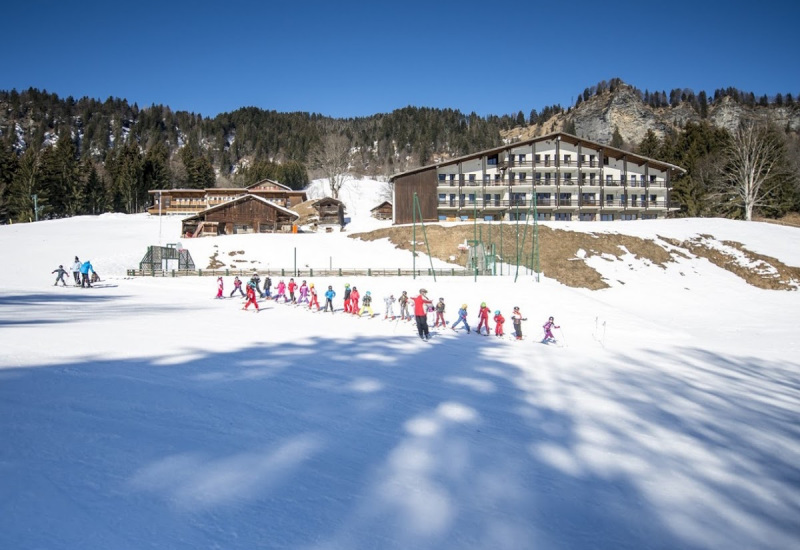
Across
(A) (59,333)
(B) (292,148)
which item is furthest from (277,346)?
(B) (292,148)

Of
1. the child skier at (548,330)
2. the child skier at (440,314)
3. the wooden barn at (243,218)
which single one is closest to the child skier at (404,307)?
the child skier at (440,314)

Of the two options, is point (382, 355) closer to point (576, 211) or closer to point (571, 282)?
point (571, 282)

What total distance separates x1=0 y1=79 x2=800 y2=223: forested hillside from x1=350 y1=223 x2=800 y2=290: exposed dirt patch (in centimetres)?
4447

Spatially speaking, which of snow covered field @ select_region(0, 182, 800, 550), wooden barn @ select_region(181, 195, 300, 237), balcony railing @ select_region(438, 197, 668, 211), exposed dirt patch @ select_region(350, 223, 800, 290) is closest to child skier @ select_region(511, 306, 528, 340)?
snow covered field @ select_region(0, 182, 800, 550)

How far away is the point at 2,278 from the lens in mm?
25297

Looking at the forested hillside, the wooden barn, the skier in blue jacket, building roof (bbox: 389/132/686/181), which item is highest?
the forested hillside

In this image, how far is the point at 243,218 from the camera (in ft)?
171

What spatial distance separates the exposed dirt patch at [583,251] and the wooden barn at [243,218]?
16.3 m

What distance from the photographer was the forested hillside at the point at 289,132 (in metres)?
89.1

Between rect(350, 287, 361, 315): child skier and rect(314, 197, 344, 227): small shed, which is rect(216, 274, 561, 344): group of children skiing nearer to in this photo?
rect(350, 287, 361, 315): child skier

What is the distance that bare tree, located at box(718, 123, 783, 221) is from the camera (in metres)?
48.0

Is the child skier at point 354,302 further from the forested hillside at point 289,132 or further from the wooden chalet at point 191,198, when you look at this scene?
the forested hillside at point 289,132

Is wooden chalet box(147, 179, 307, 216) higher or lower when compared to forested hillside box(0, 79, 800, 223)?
lower

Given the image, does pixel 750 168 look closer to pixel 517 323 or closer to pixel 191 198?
pixel 517 323
